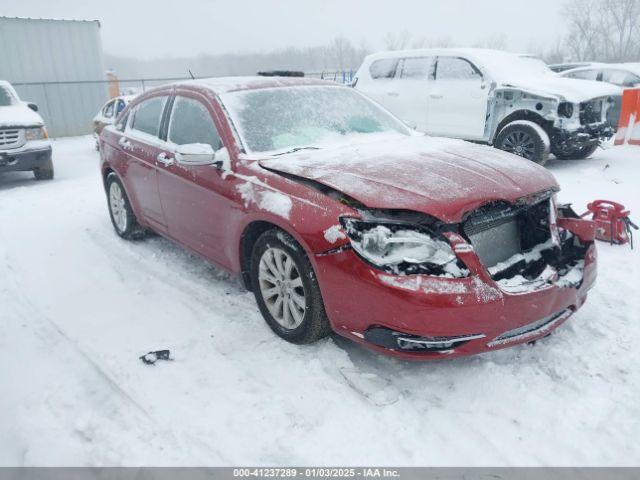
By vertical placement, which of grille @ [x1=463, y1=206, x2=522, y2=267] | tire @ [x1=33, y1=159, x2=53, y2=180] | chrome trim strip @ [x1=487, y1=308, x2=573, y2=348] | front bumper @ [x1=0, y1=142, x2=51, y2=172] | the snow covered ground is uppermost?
grille @ [x1=463, y1=206, x2=522, y2=267]

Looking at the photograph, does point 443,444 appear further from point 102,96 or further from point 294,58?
point 294,58

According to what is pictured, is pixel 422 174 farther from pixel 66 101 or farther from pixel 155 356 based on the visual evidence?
pixel 66 101

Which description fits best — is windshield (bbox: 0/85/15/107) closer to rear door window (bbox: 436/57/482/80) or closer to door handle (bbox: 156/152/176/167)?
door handle (bbox: 156/152/176/167)

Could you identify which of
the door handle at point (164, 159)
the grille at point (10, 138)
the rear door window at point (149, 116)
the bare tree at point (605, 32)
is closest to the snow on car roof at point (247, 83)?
the rear door window at point (149, 116)

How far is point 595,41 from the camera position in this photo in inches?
2143

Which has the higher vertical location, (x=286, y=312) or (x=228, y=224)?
(x=228, y=224)

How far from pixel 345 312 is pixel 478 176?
1140mm

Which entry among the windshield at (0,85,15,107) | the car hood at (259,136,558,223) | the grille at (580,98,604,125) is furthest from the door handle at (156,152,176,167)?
the windshield at (0,85,15,107)

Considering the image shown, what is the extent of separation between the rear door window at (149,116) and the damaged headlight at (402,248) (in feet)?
8.33

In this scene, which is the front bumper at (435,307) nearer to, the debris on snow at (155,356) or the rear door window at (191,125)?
the debris on snow at (155,356)

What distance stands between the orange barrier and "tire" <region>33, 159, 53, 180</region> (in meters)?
10.5

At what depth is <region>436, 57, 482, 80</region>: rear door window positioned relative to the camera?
8258 millimetres

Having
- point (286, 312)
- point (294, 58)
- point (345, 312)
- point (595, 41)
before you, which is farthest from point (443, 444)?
point (294, 58)

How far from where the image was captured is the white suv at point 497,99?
7.50 m
